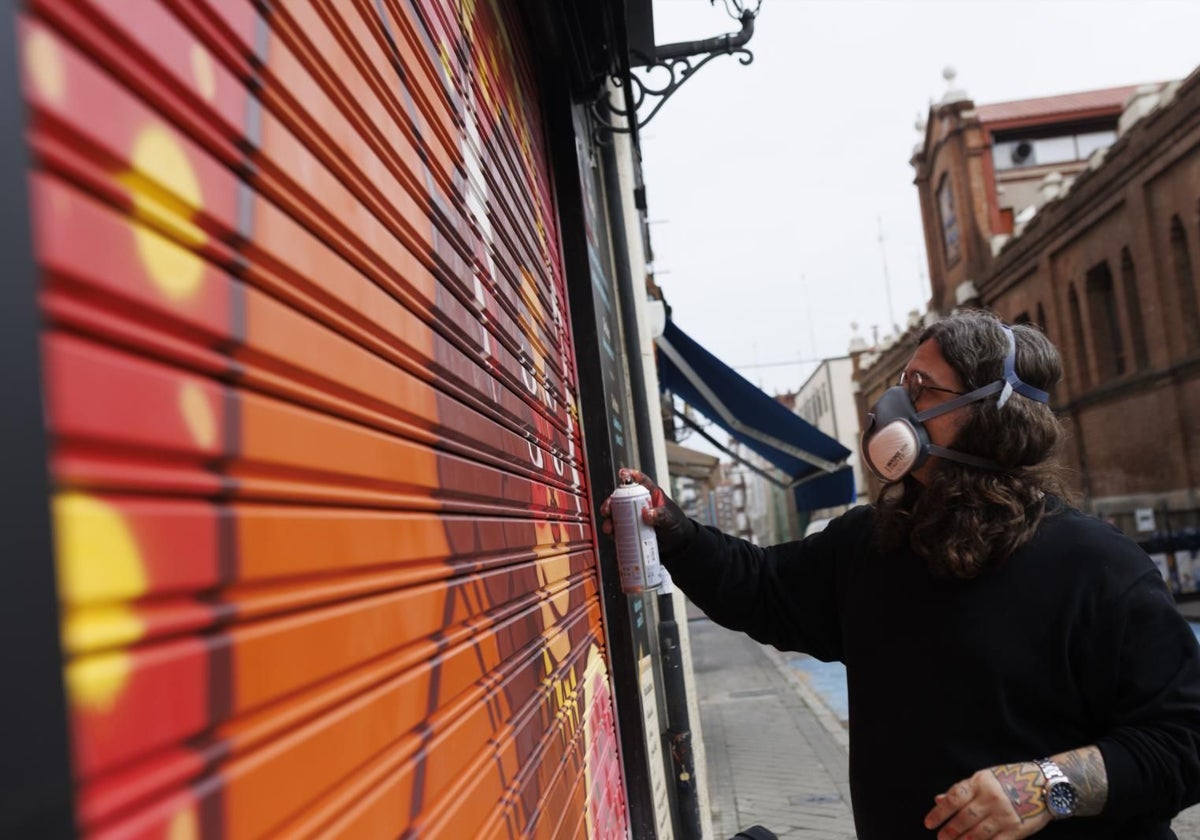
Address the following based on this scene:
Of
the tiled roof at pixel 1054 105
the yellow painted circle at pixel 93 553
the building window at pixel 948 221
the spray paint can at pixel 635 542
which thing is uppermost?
the tiled roof at pixel 1054 105

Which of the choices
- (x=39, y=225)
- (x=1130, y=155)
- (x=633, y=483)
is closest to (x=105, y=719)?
(x=39, y=225)

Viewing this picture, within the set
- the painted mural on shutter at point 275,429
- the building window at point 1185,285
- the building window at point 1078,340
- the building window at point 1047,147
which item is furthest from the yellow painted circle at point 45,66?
the building window at point 1047,147

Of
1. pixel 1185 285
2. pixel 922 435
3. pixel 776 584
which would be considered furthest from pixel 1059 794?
pixel 1185 285

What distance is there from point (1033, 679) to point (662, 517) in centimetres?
113

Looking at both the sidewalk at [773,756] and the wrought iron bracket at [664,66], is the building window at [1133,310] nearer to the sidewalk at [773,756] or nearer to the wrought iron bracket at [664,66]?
the sidewalk at [773,756]

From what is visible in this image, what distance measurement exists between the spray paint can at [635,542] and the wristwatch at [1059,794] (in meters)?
1.17

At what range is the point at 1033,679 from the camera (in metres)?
2.41

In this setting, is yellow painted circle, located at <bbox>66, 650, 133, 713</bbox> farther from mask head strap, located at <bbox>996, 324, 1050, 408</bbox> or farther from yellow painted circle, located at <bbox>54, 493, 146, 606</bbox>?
mask head strap, located at <bbox>996, 324, 1050, 408</bbox>

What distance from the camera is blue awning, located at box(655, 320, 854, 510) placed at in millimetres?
10383

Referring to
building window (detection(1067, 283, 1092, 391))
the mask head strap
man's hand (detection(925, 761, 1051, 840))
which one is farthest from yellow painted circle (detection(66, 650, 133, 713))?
building window (detection(1067, 283, 1092, 391))

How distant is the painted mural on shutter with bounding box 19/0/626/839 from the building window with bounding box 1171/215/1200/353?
2304 cm

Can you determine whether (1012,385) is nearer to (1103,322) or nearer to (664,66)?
(664,66)

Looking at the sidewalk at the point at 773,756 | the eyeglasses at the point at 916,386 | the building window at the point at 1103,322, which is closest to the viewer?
the eyeglasses at the point at 916,386

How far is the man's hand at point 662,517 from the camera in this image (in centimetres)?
307
